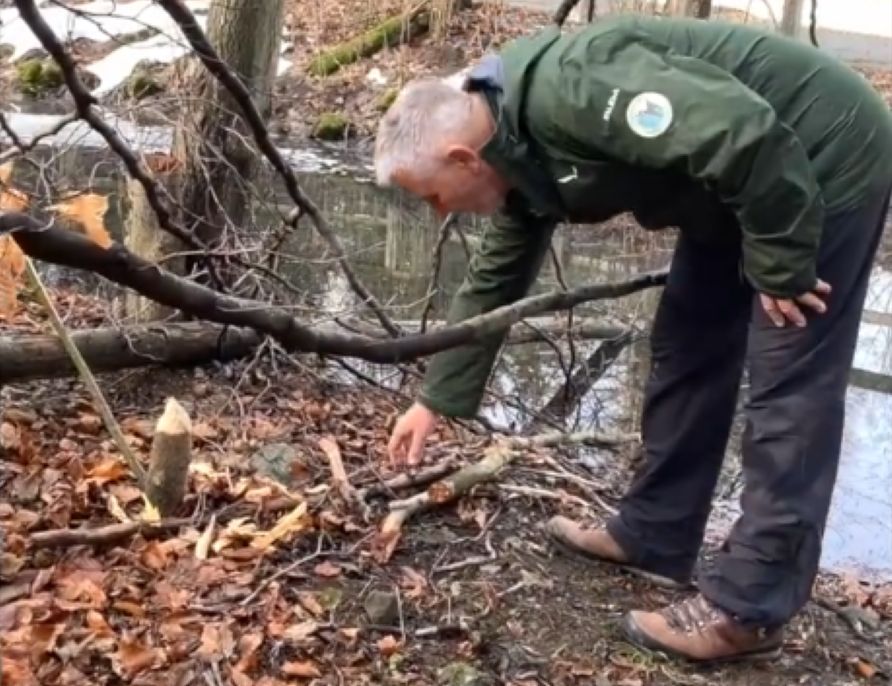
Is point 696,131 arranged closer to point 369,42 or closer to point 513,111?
point 513,111

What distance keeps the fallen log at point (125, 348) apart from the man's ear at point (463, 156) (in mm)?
1452

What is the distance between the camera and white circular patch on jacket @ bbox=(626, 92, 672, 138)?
2.52 meters

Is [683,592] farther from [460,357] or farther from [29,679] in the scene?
[29,679]

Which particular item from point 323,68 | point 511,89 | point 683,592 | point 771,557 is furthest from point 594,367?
point 323,68

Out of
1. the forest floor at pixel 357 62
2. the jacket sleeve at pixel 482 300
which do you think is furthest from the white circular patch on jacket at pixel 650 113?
the forest floor at pixel 357 62

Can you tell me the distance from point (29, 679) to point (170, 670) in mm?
291

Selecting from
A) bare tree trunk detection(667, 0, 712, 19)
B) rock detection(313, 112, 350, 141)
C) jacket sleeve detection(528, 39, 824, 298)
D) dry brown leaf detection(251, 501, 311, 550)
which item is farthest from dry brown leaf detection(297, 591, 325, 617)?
rock detection(313, 112, 350, 141)

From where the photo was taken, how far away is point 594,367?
235 inches

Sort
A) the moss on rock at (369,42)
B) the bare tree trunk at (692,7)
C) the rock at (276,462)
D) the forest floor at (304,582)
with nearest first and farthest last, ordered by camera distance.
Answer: the forest floor at (304,582) → the rock at (276,462) → the bare tree trunk at (692,7) → the moss on rock at (369,42)

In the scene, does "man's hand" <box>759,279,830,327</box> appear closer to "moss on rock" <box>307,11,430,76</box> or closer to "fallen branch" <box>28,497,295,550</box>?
"fallen branch" <box>28,497,295,550</box>

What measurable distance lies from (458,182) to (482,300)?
21.1 inches

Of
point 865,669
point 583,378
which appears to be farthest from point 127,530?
point 583,378

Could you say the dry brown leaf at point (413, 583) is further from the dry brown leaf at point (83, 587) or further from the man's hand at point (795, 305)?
the man's hand at point (795, 305)

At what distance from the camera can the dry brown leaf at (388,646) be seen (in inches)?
117
